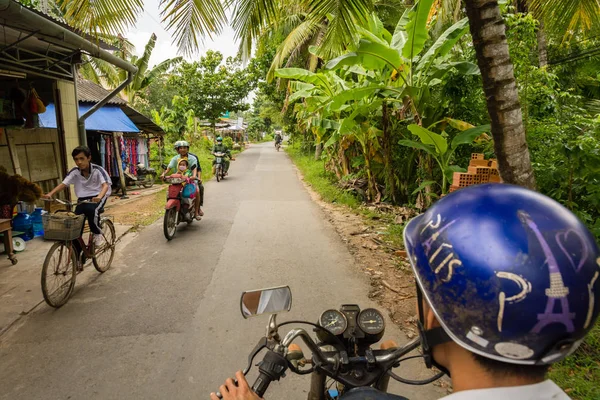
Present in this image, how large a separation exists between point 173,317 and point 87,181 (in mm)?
2173

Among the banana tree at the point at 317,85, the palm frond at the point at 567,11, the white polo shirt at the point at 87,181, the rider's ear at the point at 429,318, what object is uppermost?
the palm frond at the point at 567,11

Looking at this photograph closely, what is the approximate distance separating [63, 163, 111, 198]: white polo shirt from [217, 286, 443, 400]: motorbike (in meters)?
4.04

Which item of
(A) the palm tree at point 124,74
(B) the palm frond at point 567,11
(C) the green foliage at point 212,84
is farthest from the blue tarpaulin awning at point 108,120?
(C) the green foliage at point 212,84

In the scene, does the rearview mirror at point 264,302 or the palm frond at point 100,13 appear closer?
the rearview mirror at point 264,302

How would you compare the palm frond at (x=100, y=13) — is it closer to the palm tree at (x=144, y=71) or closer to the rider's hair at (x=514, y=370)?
the rider's hair at (x=514, y=370)

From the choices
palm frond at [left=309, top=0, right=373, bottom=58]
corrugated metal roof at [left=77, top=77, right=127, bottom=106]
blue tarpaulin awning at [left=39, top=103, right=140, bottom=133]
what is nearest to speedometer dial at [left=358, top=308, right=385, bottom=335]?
palm frond at [left=309, top=0, right=373, bottom=58]

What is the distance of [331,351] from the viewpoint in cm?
150

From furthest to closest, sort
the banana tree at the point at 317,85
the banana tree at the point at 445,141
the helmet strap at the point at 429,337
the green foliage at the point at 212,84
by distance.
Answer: the green foliage at the point at 212,84 → the banana tree at the point at 317,85 → the banana tree at the point at 445,141 → the helmet strap at the point at 429,337

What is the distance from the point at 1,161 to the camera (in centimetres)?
684

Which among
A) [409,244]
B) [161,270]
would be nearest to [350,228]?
[161,270]

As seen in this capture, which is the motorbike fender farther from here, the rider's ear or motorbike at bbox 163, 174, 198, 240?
the rider's ear

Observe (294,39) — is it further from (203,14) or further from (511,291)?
(511,291)

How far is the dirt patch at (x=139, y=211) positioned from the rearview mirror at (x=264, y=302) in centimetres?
681

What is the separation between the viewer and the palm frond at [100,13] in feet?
12.7
